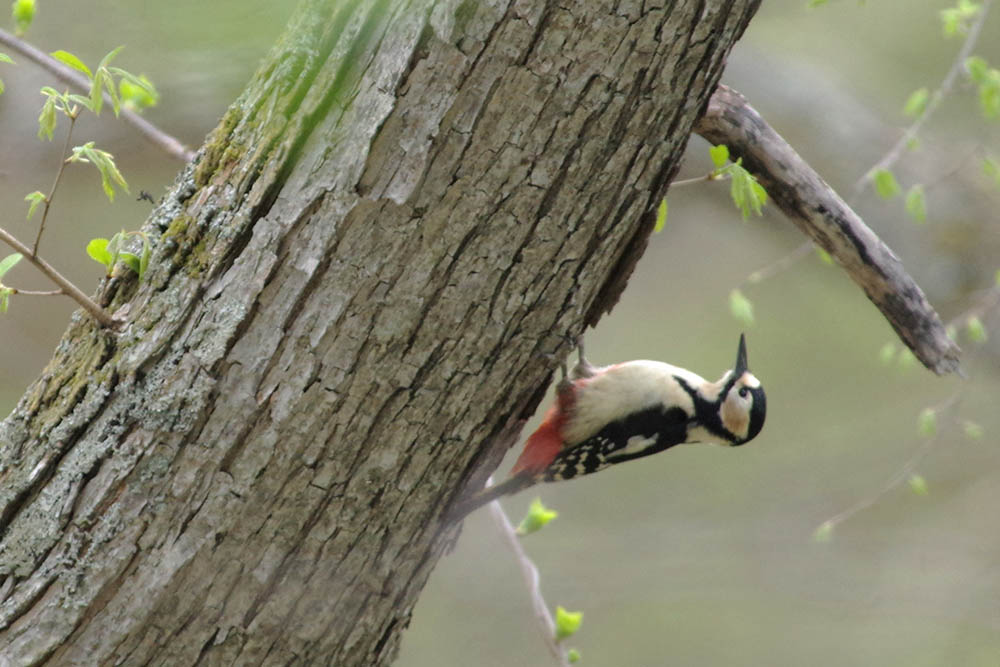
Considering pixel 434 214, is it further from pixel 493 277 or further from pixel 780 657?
pixel 780 657

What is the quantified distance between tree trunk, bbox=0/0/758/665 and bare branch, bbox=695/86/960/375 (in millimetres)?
470

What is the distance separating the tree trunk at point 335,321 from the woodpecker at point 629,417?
4.04 feet

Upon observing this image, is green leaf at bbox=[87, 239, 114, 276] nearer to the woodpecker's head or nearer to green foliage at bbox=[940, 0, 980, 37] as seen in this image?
the woodpecker's head

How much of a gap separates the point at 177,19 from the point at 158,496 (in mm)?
1032

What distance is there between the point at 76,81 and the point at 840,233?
1791mm

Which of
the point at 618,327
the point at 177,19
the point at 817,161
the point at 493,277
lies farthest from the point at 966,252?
the point at 177,19

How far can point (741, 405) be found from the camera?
289cm

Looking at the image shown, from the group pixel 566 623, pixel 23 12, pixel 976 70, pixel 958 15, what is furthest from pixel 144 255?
pixel 958 15

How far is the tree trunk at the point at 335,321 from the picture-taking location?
54.5 inches

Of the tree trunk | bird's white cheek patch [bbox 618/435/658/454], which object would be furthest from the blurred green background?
the tree trunk

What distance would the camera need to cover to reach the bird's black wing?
290 centimetres

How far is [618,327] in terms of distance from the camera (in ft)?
23.1

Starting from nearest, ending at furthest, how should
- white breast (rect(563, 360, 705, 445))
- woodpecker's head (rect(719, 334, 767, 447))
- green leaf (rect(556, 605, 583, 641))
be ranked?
green leaf (rect(556, 605, 583, 641)) < woodpecker's head (rect(719, 334, 767, 447)) < white breast (rect(563, 360, 705, 445))

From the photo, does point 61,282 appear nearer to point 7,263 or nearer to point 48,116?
point 7,263
